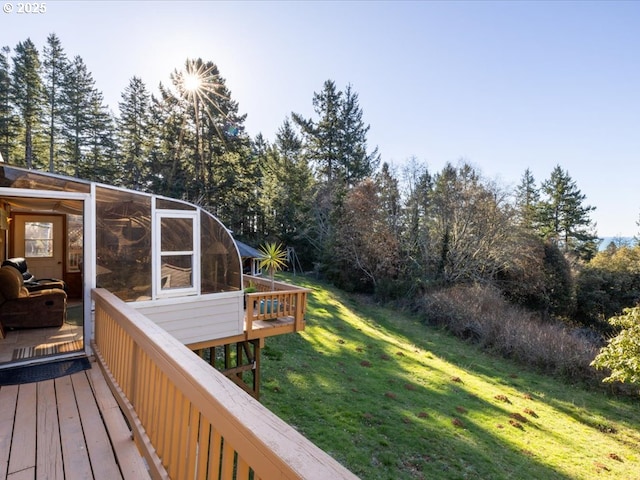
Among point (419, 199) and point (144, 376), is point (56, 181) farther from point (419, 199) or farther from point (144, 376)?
point (419, 199)

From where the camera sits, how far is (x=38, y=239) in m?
7.87

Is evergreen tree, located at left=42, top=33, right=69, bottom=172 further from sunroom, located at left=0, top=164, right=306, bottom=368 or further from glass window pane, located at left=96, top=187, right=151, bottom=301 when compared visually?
glass window pane, located at left=96, top=187, right=151, bottom=301

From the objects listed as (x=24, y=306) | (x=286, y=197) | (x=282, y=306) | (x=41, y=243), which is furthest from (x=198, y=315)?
(x=286, y=197)

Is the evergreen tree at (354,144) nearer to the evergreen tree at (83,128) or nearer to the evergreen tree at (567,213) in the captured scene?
the evergreen tree at (567,213)

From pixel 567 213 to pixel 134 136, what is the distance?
34.4m

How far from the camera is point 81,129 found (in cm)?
2242

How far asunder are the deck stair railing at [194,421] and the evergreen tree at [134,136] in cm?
2002

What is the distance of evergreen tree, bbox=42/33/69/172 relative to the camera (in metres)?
21.2

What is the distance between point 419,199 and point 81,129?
2250 cm

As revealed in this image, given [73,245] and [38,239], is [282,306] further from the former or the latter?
[38,239]

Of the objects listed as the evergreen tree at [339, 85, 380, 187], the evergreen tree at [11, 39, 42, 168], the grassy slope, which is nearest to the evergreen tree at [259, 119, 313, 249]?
the evergreen tree at [339, 85, 380, 187]

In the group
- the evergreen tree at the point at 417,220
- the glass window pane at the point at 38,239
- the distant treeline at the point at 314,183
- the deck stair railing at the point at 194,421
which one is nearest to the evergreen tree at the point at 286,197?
the distant treeline at the point at 314,183

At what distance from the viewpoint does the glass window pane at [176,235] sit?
4.43m

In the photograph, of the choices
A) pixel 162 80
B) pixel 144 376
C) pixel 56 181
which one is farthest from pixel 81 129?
pixel 144 376
